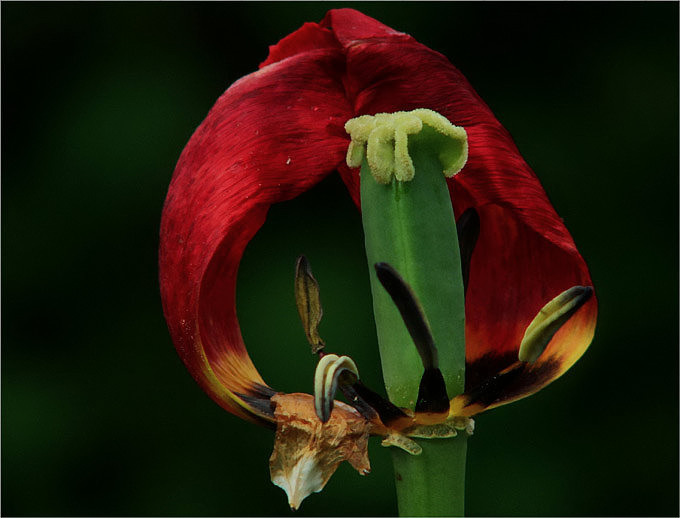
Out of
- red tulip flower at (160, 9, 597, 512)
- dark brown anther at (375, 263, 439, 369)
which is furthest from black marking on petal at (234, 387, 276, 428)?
dark brown anther at (375, 263, 439, 369)

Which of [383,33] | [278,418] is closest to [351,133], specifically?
[383,33]

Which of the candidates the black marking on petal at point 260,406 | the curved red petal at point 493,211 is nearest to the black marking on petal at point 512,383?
the curved red petal at point 493,211

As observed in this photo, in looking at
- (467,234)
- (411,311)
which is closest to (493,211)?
(467,234)

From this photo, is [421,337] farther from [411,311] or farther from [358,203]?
[358,203]

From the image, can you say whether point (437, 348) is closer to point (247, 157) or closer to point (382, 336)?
point (382, 336)

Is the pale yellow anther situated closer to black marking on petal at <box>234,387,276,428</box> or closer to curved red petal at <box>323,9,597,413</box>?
curved red petal at <box>323,9,597,413</box>
